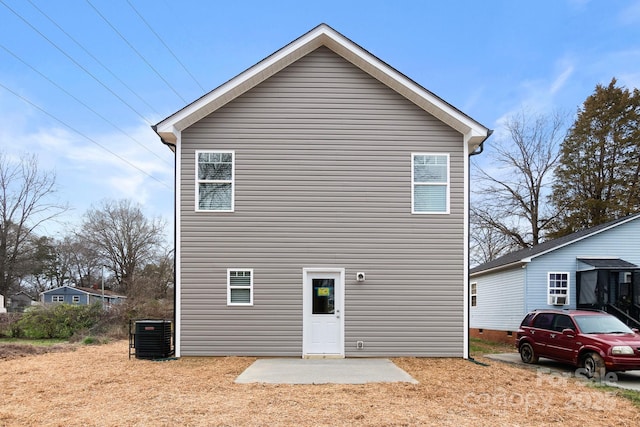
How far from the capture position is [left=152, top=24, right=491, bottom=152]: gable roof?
10945 millimetres

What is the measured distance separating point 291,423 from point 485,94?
2084 cm

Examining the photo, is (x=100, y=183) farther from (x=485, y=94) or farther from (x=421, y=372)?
(x=421, y=372)

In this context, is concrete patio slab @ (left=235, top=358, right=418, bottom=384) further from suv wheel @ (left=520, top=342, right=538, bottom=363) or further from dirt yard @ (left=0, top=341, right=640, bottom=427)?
suv wheel @ (left=520, top=342, right=538, bottom=363)

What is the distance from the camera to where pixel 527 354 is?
12.7 m

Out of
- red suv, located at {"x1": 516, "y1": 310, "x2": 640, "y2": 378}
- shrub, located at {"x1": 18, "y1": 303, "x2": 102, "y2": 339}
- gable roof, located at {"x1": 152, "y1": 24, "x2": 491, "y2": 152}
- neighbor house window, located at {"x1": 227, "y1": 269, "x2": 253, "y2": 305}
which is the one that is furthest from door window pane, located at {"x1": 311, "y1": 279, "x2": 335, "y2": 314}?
shrub, located at {"x1": 18, "y1": 303, "x2": 102, "y2": 339}

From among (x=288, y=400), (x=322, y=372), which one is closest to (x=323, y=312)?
(x=322, y=372)

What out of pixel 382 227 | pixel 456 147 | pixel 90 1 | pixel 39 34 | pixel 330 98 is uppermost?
pixel 90 1

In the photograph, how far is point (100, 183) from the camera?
4222cm

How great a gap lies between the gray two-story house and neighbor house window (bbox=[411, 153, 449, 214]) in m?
0.02

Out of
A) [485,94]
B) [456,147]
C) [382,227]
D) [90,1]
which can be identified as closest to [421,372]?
[382,227]

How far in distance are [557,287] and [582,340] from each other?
22.0ft

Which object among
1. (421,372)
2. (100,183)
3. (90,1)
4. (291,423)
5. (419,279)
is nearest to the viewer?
(291,423)

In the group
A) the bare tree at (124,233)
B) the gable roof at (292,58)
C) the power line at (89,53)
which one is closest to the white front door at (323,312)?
the gable roof at (292,58)

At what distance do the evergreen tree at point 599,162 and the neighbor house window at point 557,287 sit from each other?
14316mm
